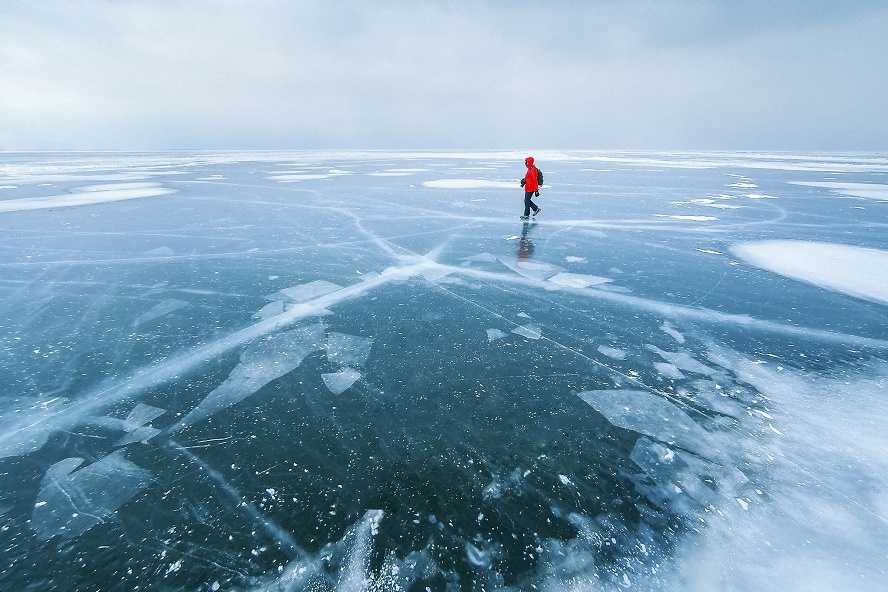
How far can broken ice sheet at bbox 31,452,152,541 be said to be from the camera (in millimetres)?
1965

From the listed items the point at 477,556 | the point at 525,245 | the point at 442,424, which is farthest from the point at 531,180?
the point at 477,556

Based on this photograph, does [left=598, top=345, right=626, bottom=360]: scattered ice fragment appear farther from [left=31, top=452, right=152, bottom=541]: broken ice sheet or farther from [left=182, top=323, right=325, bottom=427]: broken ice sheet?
[left=31, top=452, right=152, bottom=541]: broken ice sheet

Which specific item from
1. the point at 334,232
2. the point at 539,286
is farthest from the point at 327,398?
the point at 334,232

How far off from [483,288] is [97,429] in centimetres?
381

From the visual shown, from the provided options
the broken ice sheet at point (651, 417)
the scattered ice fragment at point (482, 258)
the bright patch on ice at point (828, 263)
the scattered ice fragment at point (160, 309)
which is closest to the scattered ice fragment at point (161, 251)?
the scattered ice fragment at point (160, 309)

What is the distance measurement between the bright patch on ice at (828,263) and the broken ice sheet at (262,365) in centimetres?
621

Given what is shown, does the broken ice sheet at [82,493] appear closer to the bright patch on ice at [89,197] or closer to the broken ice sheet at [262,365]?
the broken ice sheet at [262,365]

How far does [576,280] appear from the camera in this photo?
5.42 meters

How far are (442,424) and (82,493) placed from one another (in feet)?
6.41

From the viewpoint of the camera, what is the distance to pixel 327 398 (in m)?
2.94

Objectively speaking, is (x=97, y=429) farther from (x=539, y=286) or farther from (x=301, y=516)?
(x=539, y=286)

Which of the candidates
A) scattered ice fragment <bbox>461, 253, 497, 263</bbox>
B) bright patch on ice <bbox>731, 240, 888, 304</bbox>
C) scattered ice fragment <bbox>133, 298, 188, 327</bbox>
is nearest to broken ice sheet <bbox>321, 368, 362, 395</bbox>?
scattered ice fragment <bbox>133, 298, 188, 327</bbox>

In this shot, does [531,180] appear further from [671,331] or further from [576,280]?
[671,331]

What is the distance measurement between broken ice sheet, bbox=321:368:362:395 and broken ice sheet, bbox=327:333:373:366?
0.14 meters
